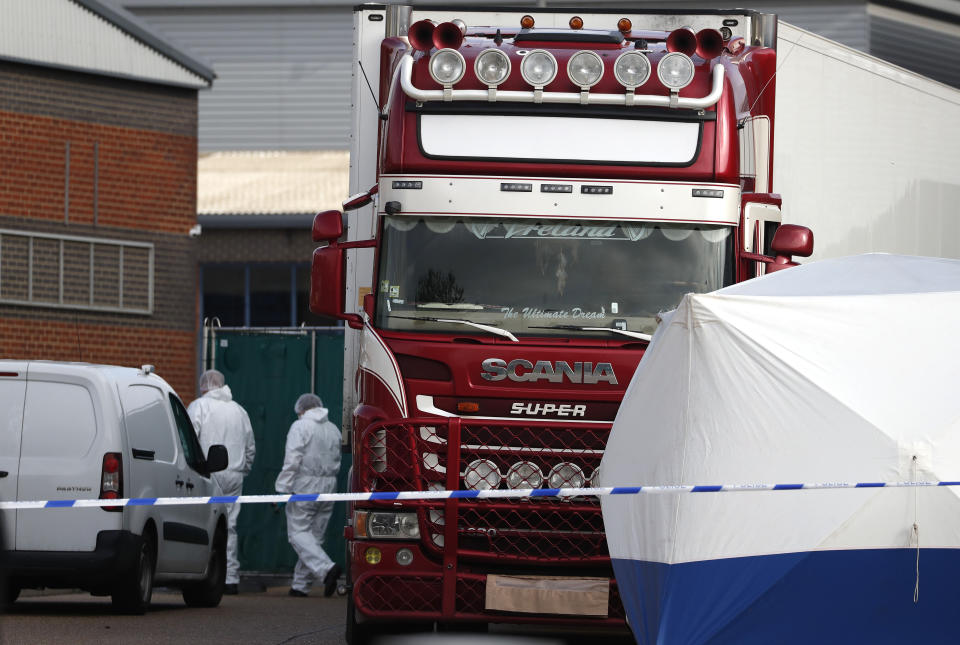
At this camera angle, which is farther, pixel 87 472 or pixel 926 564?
pixel 87 472

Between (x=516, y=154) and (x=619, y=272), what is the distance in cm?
88

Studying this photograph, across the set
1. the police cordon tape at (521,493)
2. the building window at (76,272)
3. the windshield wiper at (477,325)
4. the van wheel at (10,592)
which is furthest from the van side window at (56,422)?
the building window at (76,272)

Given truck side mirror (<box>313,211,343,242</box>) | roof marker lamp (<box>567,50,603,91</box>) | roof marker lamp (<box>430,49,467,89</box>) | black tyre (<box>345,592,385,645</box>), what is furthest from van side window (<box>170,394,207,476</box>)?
roof marker lamp (<box>567,50,603,91</box>)

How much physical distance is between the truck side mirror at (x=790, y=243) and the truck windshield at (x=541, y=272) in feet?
0.94

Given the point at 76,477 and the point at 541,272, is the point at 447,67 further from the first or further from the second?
the point at 76,477

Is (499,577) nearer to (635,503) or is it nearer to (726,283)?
(635,503)

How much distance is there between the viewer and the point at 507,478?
8750 mm

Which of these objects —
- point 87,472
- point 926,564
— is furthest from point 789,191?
point 87,472

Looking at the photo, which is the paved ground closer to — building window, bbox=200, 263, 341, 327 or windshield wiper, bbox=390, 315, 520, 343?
windshield wiper, bbox=390, 315, 520, 343

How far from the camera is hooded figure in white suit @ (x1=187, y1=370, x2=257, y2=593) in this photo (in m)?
16.5

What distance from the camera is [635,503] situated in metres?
7.43

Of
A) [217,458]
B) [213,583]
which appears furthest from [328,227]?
[213,583]

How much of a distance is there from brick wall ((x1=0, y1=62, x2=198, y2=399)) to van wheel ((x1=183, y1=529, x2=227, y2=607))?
9557 millimetres

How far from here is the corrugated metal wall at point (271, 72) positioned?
1422 inches
